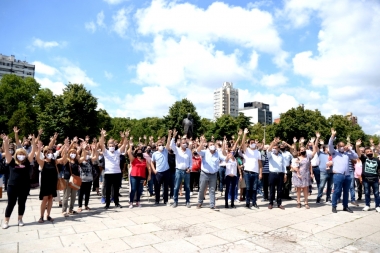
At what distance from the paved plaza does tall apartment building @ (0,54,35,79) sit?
396 feet

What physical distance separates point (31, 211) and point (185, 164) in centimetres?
469

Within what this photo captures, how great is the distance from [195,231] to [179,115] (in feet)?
124

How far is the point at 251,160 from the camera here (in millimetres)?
8234

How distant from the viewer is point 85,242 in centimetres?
505

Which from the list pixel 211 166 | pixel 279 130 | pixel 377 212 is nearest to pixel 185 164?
pixel 211 166

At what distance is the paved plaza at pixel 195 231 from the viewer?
16.0ft

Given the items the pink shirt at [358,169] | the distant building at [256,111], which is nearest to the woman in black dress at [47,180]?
the pink shirt at [358,169]

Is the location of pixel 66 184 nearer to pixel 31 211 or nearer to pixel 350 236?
pixel 31 211

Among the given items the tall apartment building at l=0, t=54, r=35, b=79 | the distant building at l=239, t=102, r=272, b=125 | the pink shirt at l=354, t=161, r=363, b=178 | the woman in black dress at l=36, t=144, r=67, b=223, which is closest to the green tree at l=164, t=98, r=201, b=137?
the pink shirt at l=354, t=161, r=363, b=178

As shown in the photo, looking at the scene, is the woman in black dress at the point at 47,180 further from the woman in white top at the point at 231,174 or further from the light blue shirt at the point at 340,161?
the light blue shirt at the point at 340,161

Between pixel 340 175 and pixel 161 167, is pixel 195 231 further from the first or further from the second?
pixel 340 175

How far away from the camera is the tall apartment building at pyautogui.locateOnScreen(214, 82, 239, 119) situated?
166375 mm

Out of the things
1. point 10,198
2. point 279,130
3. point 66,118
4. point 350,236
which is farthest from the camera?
point 279,130

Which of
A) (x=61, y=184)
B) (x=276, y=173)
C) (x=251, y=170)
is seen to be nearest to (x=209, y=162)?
(x=251, y=170)
